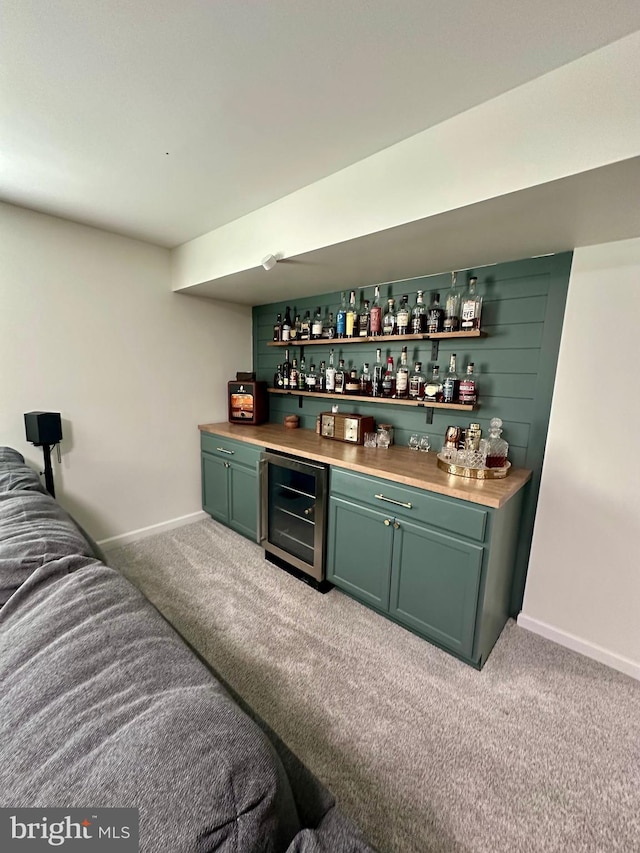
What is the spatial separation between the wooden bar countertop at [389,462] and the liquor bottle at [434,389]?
1.25 feet

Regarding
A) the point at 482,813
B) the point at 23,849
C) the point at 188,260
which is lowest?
the point at 482,813

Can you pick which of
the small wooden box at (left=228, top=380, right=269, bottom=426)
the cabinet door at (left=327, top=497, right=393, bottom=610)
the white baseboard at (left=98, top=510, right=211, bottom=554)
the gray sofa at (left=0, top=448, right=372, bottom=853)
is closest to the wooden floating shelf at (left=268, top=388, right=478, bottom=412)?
the small wooden box at (left=228, top=380, right=269, bottom=426)

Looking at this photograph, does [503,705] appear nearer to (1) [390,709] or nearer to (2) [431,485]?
(1) [390,709]

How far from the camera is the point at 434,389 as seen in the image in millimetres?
2238

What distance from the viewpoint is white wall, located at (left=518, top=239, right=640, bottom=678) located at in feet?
5.52

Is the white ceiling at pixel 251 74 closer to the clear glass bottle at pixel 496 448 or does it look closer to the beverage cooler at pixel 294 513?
the clear glass bottle at pixel 496 448

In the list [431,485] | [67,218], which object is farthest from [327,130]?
[67,218]

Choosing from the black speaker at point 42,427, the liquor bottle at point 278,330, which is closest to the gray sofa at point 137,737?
the black speaker at point 42,427

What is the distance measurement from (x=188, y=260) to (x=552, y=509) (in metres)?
3.03

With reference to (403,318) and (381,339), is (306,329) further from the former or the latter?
(403,318)

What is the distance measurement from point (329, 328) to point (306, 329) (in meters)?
0.21

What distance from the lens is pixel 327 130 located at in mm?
1424

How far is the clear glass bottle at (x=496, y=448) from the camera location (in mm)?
1874

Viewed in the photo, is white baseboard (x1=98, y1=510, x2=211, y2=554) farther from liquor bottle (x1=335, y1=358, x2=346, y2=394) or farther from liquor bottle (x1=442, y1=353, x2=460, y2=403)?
liquor bottle (x1=442, y1=353, x2=460, y2=403)
